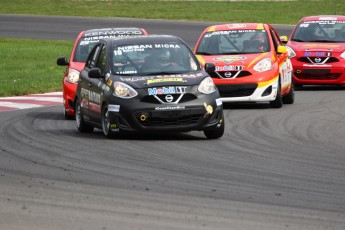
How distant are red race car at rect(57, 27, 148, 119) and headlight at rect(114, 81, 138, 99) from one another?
12.9ft

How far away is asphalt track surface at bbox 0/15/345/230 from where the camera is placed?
29.5 ft

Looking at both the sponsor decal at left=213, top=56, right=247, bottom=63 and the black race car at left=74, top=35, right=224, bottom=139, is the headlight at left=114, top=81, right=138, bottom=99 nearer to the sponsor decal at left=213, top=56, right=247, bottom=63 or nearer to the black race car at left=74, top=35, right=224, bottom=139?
the black race car at left=74, top=35, right=224, bottom=139

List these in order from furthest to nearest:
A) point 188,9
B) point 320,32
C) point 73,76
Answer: point 188,9 < point 320,32 < point 73,76

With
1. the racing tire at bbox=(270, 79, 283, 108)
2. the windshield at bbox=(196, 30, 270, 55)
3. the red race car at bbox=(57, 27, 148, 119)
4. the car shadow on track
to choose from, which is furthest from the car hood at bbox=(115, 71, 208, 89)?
the car shadow on track

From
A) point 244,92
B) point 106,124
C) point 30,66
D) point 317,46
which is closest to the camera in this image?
point 106,124

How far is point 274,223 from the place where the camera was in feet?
28.8

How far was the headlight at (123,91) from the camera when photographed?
15.0 meters

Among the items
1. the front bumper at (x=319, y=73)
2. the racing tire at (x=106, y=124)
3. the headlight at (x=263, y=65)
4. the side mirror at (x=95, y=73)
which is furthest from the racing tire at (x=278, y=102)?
the racing tire at (x=106, y=124)

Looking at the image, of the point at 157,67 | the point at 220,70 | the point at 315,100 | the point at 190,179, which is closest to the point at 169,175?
the point at 190,179

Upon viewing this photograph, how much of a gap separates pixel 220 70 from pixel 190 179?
29.8 ft

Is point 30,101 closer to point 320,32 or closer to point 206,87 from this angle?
point 320,32

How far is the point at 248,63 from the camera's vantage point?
20328mm

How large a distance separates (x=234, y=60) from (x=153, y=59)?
472 cm

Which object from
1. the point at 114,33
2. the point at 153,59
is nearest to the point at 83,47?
the point at 114,33
